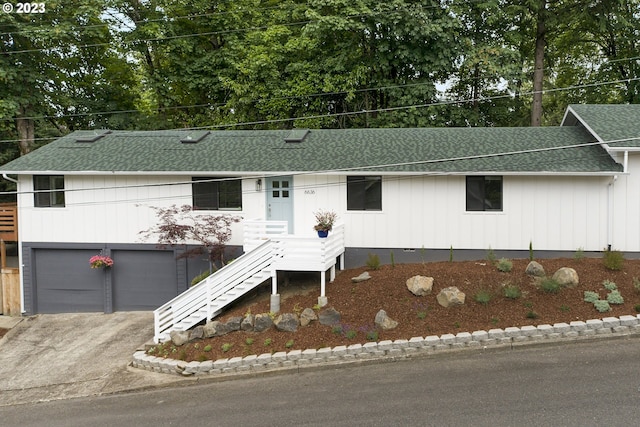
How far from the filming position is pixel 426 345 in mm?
9773

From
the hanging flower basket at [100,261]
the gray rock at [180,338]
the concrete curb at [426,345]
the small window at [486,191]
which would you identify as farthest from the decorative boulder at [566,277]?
the hanging flower basket at [100,261]

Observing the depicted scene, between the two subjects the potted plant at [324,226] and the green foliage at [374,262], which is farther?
Answer: the green foliage at [374,262]

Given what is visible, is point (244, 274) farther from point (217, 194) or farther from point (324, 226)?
point (217, 194)

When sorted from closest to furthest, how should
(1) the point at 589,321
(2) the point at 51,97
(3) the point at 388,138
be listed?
(1) the point at 589,321
(3) the point at 388,138
(2) the point at 51,97

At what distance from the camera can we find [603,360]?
8.53 meters

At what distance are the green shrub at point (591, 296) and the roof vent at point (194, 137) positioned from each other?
41.9ft

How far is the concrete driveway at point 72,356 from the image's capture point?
10.4 meters

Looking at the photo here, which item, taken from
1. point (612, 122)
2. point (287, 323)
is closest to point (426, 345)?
point (287, 323)

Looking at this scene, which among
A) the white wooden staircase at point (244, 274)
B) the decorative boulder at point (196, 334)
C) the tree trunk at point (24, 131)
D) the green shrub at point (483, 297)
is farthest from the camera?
the tree trunk at point (24, 131)

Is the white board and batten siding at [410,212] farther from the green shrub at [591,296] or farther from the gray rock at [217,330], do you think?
the gray rock at [217,330]

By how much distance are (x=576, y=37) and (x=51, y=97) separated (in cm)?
2758

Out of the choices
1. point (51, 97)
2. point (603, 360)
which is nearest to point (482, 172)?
point (603, 360)

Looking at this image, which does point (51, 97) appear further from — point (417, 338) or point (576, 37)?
point (576, 37)

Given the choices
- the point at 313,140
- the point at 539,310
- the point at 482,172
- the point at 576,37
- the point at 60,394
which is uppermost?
the point at 576,37
